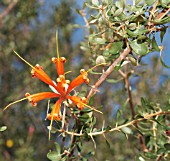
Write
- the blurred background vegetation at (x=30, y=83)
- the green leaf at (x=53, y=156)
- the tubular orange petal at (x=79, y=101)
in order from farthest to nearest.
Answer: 1. the blurred background vegetation at (x=30, y=83)
2. the green leaf at (x=53, y=156)
3. the tubular orange petal at (x=79, y=101)

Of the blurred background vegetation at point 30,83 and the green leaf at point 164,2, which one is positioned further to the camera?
the blurred background vegetation at point 30,83

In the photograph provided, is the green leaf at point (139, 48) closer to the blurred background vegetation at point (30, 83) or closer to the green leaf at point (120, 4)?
the green leaf at point (120, 4)

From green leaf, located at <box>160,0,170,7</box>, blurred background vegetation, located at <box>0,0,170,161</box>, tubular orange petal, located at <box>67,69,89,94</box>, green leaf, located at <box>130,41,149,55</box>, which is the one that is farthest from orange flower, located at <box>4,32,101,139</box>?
blurred background vegetation, located at <box>0,0,170,161</box>

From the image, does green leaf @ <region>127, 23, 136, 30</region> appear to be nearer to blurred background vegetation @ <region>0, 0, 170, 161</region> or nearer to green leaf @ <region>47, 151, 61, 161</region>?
green leaf @ <region>47, 151, 61, 161</region>

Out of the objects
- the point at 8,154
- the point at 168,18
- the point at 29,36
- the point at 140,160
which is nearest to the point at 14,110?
the point at 8,154

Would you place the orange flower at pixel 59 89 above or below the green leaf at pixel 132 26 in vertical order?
below

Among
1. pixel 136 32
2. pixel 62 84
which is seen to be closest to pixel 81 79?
pixel 62 84

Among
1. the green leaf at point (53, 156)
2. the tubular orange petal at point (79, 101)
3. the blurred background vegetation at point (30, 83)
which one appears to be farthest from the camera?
the blurred background vegetation at point (30, 83)

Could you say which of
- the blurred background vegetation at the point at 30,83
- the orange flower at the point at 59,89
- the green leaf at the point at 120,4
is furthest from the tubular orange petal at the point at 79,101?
the blurred background vegetation at the point at 30,83
